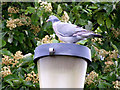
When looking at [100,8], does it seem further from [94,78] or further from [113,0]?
[94,78]

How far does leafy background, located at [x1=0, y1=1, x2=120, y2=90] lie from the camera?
3.50 metres

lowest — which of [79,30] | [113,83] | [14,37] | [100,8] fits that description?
[113,83]

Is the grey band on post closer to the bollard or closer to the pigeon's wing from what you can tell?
the bollard

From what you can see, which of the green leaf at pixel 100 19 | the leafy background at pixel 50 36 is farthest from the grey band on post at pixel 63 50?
the green leaf at pixel 100 19

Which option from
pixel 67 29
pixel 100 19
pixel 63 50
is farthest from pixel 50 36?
pixel 63 50

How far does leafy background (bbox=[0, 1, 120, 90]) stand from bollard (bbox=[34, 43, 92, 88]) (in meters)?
1.24

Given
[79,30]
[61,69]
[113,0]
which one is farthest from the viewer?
[113,0]

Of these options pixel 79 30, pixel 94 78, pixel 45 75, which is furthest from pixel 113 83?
pixel 45 75

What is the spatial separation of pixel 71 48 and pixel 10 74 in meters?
1.58

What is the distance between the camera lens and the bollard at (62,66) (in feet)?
6.52

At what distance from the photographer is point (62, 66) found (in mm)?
1995

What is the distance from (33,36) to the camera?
4781mm

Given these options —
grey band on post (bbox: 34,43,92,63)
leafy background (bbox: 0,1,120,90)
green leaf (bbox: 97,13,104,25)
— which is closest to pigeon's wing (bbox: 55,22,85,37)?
grey band on post (bbox: 34,43,92,63)

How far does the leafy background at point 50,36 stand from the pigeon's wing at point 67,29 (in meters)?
0.90
